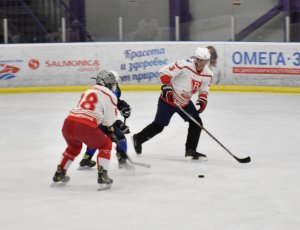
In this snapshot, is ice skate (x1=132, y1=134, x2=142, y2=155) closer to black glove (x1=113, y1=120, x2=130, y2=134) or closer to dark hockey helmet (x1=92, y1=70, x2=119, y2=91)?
black glove (x1=113, y1=120, x2=130, y2=134)

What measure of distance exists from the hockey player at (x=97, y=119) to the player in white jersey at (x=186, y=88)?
3.77 feet

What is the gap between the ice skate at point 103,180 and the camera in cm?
623

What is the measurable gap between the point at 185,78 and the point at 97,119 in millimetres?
1498

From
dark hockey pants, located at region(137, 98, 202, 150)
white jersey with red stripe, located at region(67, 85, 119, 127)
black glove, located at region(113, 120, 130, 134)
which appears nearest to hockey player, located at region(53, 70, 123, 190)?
white jersey with red stripe, located at region(67, 85, 119, 127)

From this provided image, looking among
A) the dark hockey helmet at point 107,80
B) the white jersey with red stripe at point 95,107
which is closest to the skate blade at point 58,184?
the white jersey with red stripe at point 95,107

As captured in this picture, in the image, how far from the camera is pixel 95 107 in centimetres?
612

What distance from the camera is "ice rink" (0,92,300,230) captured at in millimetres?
5422

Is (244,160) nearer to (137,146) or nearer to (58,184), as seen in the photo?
(137,146)

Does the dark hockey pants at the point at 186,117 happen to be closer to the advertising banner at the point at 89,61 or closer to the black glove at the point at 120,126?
the black glove at the point at 120,126

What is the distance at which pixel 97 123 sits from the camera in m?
6.16

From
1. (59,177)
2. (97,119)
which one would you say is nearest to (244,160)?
(97,119)

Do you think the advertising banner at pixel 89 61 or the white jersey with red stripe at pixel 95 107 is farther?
the advertising banner at pixel 89 61

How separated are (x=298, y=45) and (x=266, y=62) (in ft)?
1.85

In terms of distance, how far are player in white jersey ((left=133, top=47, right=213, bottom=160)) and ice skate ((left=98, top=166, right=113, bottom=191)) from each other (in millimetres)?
1326
